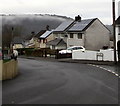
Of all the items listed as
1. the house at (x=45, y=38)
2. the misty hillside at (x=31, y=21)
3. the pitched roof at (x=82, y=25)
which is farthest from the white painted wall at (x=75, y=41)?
the misty hillside at (x=31, y=21)

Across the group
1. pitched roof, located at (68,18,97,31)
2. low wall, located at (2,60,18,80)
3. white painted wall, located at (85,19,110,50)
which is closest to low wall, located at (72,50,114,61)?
low wall, located at (2,60,18,80)

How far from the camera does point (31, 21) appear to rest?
165500 mm

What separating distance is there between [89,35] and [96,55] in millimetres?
19492

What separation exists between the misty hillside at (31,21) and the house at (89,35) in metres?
89.5

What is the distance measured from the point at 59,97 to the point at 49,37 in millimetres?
61285

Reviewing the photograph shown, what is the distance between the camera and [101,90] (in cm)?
1295

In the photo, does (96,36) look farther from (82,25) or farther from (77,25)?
(77,25)

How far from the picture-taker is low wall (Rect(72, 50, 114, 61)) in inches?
1239

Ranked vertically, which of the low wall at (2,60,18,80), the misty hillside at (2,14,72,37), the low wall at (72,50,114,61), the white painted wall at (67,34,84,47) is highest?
the misty hillside at (2,14,72,37)

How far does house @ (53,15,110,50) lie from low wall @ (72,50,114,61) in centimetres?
1563

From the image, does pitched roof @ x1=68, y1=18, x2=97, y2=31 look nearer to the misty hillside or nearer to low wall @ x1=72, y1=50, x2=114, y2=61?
low wall @ x1=72, y1=50, x2=114, y2=61

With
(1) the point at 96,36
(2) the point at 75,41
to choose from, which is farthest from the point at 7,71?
(1) the point at 96,36

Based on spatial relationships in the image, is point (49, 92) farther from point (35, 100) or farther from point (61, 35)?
point (61, 35)

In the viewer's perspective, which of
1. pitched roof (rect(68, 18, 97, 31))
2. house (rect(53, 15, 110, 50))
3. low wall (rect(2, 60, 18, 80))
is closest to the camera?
low wall (rect(2, 60, 18, 80))
